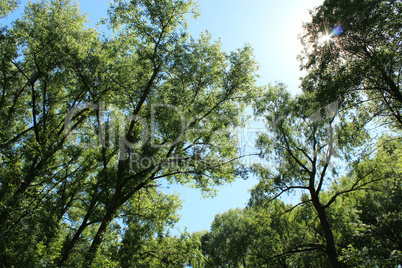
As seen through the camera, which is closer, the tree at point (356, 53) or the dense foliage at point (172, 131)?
the tree at point (356, 53)

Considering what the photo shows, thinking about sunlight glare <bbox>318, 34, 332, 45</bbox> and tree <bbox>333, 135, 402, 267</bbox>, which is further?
sunlight glare <bbox>318, 34, 332, 45</bbox>

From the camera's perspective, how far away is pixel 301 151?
1412cm

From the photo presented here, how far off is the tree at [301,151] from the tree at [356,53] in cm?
237

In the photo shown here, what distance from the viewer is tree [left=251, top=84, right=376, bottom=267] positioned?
12000 mm

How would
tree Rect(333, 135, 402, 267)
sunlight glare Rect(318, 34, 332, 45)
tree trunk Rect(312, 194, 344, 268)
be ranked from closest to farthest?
tree Rect(333, 135, 402, 267)
sunlight glare Rect(318, 34, 332, 45)
tree trunk Rect(312, 194, 344, 268)

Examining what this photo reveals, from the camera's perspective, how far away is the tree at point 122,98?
36.1 ft

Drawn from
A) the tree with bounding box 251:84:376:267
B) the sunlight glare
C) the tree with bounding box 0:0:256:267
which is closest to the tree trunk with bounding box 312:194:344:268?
the tree with bounding box 251:84:376:267

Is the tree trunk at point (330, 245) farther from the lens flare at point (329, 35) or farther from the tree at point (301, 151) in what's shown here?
the lens flare at point (329, 35)

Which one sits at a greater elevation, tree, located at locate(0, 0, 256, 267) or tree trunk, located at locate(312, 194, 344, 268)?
tree, located at locate(0, 0, 256, 267)

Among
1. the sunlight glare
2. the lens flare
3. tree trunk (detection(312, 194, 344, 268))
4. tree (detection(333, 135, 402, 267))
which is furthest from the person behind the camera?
tree trunk (detection(312, 194, 344, 268))

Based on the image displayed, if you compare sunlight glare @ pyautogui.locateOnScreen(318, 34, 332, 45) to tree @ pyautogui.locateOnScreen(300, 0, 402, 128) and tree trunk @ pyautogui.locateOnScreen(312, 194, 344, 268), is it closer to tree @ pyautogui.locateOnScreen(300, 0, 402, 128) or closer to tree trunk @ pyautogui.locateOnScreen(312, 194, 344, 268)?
tree @ pyautogui.locateOnScreen(300, 0, 402, 128)

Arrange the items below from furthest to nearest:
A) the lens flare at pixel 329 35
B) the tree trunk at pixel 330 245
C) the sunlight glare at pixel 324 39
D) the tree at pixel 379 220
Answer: the tree trunk at pixel 330 245, the sunlight glare at pixel 324 39, the lens flare at pixel 329 35, the tree at pixel 379 220

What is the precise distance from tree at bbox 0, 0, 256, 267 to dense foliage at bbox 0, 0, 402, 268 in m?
0.07

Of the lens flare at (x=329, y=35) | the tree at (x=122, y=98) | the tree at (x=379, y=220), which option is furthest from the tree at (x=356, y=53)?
the tree at (x=122, y=98)
